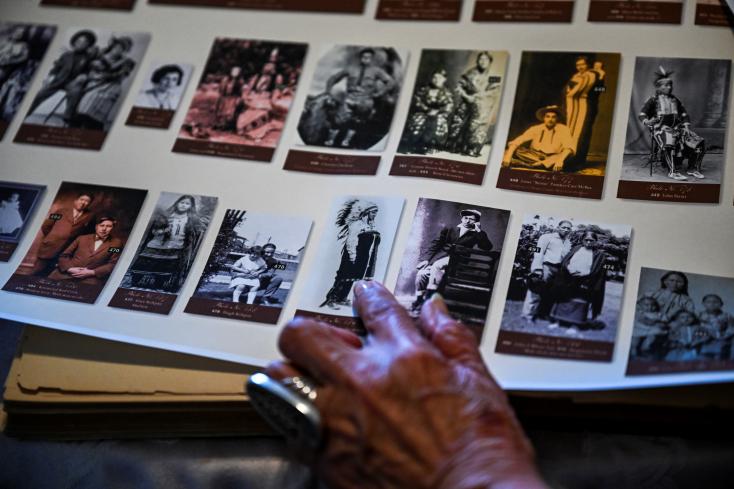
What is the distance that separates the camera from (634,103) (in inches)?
40.1

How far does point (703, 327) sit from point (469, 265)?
291 millimetres

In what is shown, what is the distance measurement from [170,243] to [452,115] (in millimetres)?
463

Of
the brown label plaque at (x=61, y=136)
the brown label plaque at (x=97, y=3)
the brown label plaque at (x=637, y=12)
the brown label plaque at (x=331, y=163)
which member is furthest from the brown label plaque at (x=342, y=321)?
the brown label plaque at (x=97, y=3)

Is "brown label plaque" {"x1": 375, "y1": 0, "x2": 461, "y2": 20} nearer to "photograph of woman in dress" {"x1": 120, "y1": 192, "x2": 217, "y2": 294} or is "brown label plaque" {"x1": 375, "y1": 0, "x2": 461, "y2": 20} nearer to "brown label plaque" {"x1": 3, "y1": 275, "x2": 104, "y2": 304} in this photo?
"photograph of woman in dress" {"x1": 120, "y1": 192, "x2": 217, "y2": 294}

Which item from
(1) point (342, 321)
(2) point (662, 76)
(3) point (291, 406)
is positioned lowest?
(3) point (291, 406)

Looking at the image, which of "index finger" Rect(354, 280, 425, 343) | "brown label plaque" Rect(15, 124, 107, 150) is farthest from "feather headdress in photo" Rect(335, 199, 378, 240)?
"brown label plaque" Rect(15, 124, 107, 150)

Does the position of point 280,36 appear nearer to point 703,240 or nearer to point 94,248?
point 94,248

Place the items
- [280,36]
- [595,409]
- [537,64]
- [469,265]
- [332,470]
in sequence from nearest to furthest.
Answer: [332,470] → [595,409] → [469,265] → [537,64] → [280,36]

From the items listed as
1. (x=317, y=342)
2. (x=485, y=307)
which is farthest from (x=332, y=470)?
(x=485, y=307)

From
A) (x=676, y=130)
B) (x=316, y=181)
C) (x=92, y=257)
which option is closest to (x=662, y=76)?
(x=676, y=130)

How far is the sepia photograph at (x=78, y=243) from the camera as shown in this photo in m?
1.00

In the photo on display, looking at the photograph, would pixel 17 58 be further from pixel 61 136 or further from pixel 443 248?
pixel 443 248

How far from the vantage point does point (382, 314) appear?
84 centimetres

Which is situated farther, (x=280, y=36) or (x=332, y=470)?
(x=280, y=36)
